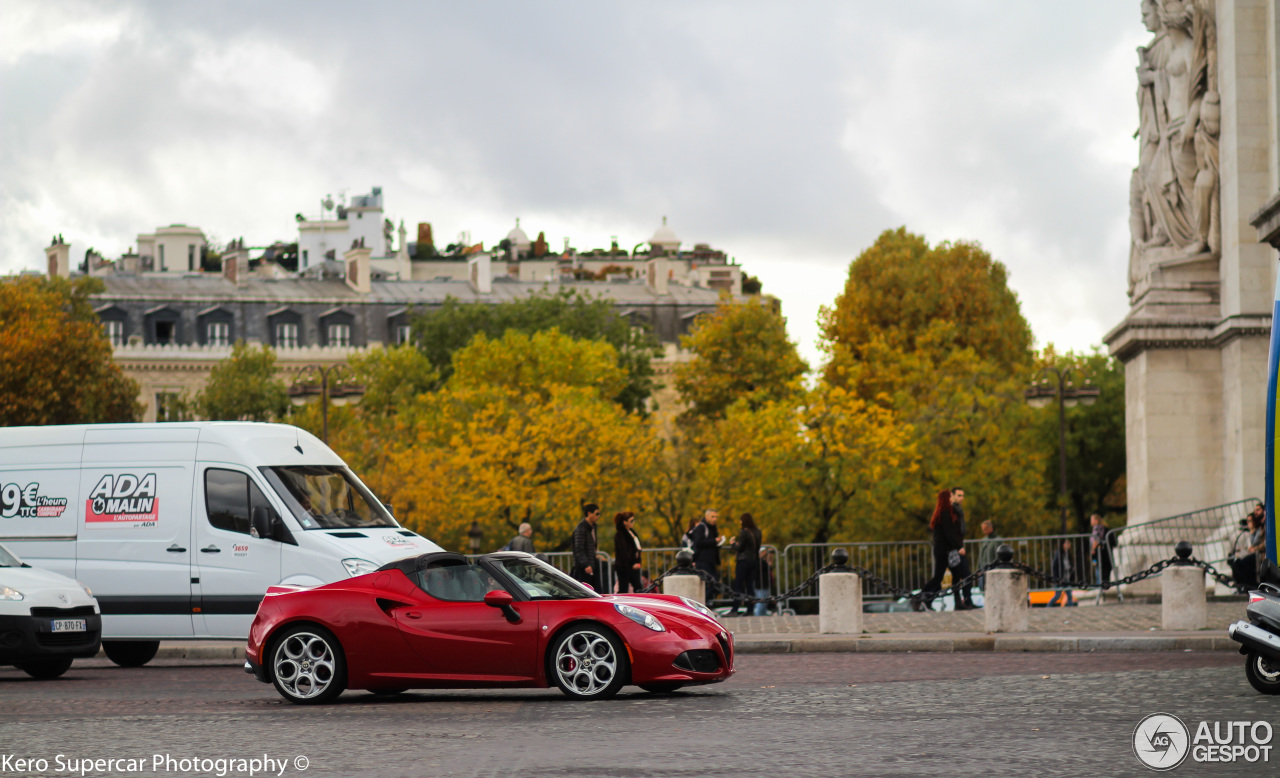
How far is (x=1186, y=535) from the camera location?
2564cm

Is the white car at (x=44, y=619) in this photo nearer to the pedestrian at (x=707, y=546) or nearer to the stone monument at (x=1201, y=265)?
the pedestrian at (x=707, y=546)

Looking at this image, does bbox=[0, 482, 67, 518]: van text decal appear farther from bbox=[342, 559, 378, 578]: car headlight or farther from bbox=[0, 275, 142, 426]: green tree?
bbox=[0, 275, 142, 426]: green tree

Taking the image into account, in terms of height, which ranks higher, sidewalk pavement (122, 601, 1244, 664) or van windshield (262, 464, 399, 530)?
van windshield (262, 464, 399, 530)

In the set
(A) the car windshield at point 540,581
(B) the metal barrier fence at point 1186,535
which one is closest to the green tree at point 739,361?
(B) the metal barrier fence at point 1186,535

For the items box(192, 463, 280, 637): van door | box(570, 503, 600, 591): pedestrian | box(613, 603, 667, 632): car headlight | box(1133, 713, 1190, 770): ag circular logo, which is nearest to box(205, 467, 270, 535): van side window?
box(192, 463, 280, 637): van door

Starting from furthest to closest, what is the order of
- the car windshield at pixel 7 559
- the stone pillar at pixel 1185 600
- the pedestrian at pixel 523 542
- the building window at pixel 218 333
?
the building window at pixel 218 333, the pedestrian at pixel 523 542, the stone pillar at pixel 1185 600, the car windshield at pixel 7 559

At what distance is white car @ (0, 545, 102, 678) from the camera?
17.1 metres

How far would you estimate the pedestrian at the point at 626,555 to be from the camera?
24672mm

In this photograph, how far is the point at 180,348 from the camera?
305 feet

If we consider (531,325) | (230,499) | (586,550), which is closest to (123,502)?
(230,499)

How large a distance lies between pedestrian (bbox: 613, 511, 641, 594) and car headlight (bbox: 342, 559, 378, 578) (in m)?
6.88

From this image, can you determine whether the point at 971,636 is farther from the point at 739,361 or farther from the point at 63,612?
the point at 739,361

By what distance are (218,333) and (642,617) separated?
8431cm

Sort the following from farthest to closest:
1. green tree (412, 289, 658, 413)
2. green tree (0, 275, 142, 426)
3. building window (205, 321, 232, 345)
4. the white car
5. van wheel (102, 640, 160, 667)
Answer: building window (205, 321, 232, 345) → green tree (412, 289, 658, 413) → green tree (0, 275, 142, 426) → van wheel (102, 640, 160, 667) → the white car
